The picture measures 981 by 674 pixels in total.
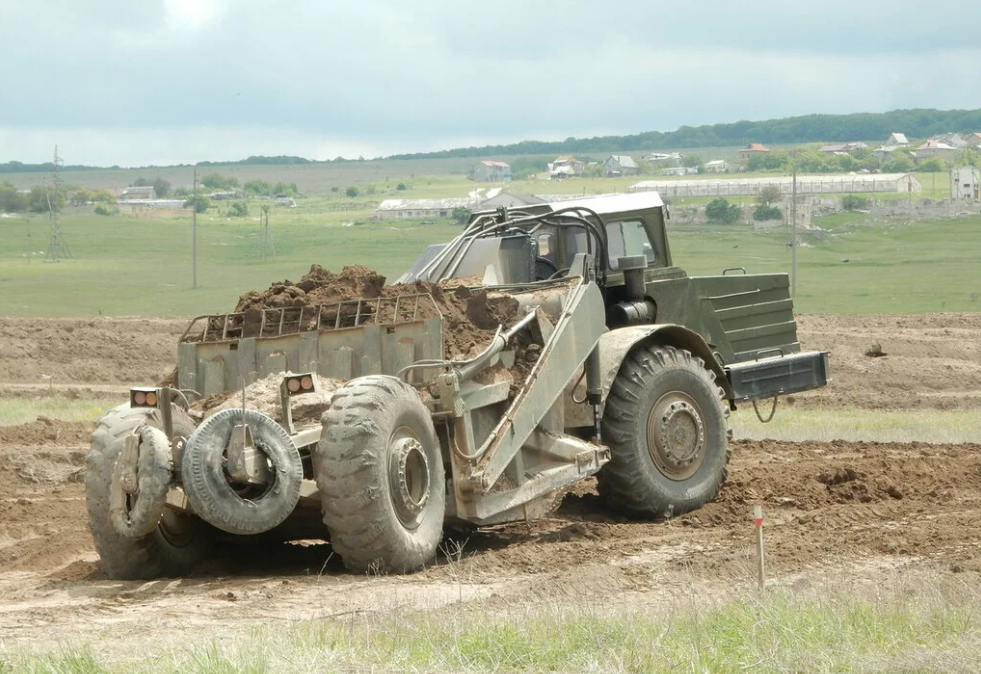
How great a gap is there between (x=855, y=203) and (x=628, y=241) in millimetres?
76232

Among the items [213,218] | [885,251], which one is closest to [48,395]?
[885,251]

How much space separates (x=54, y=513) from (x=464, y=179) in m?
129

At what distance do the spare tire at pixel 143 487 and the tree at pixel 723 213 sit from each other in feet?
229

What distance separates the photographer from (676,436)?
12617 mm

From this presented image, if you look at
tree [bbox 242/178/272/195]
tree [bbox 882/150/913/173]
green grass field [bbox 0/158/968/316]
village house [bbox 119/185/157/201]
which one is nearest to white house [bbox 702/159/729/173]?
tree [bbox 882/150/913/173]

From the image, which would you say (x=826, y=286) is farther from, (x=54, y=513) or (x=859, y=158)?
(x=859, y=158)

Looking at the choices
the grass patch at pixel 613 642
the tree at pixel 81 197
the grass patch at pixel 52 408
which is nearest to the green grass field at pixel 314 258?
the grass patch at pixel 52 408

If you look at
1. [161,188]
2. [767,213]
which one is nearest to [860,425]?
[767,213]

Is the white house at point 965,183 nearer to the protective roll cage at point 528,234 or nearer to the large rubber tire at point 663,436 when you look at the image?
the protective roll cage at point 528,234

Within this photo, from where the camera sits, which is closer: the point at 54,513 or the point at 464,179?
the point at 54,513

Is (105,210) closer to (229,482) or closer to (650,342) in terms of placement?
(650,342)

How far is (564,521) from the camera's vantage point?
12.2 m

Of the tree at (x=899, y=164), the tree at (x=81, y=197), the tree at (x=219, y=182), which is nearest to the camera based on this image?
the tree at (x=81, y=197)

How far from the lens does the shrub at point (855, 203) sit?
8683 cm
